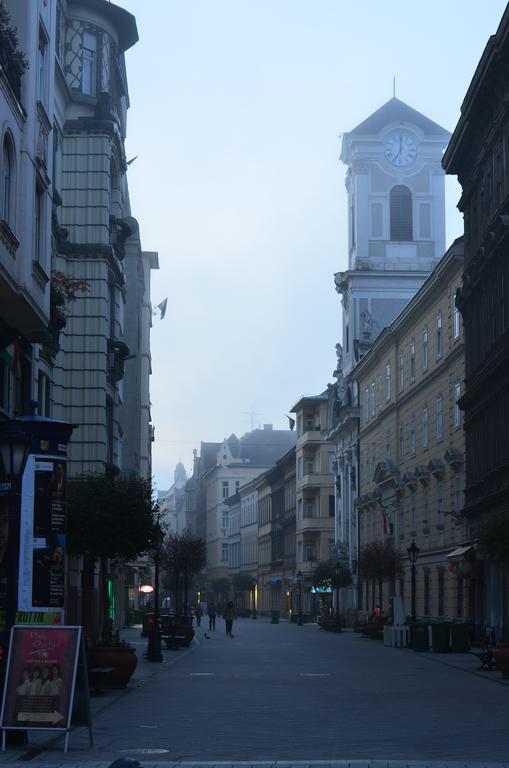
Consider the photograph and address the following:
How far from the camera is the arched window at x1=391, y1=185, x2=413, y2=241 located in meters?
91.9

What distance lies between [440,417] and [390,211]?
34219mm

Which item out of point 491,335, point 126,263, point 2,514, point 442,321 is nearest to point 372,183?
point 126,263

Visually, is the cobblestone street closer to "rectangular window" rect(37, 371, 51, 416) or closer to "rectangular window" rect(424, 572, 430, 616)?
"rectangular window" rect(37, 371, 51, 416)

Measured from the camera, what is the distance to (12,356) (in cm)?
2725

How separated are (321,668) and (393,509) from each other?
1515 inches

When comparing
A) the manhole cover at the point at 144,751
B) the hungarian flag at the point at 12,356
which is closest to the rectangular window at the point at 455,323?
the hungarian flag at the point at 12,356

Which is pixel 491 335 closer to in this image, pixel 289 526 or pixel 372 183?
pixel 372 183

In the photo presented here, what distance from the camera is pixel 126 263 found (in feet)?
248

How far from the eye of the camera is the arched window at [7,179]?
2362 centimetres

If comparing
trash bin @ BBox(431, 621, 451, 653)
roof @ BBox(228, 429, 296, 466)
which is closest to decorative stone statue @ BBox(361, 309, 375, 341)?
trash bin @ BBox(431, 621, 451, 653)

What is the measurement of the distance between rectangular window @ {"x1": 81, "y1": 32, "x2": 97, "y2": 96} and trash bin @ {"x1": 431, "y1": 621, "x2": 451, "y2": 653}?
780 inches

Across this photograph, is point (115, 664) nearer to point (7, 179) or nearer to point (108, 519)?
point (108, 519)

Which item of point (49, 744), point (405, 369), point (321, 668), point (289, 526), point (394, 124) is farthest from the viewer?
point (289, 526)

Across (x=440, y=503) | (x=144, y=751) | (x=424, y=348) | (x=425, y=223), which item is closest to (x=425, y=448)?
(x=424, y=348)
